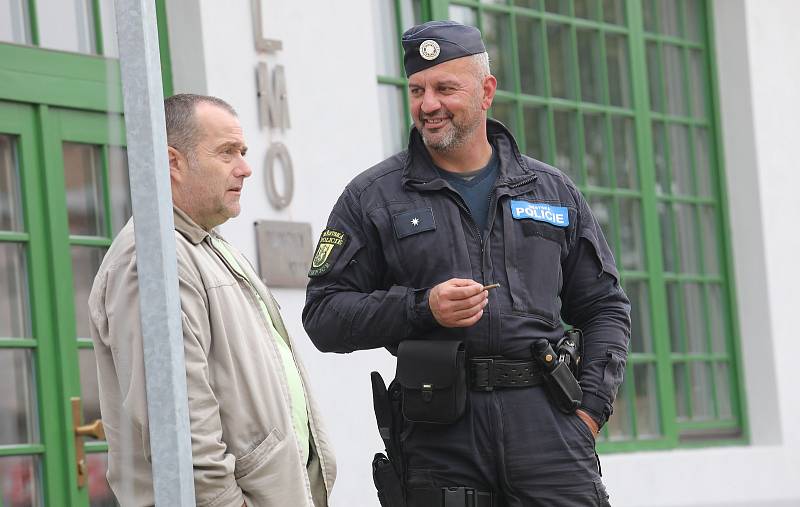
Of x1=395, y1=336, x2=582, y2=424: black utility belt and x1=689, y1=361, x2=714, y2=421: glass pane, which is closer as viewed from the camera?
x1=395, y1=336, x2=582, y2=424: black utility belt

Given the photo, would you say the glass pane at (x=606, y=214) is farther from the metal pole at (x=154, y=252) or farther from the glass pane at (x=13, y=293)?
the metal pole at (x=154, y=252)

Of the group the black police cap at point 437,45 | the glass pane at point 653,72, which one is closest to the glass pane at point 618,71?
the glass pane at point 653,72

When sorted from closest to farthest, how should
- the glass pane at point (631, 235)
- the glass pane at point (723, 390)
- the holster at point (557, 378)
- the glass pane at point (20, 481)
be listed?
the holster at point (557, 378) → the glass pane at point (20, 481) → the glass pane at point (631, 235) → the glass pane at point (723, 390)

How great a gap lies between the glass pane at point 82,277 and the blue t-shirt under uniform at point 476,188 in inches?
77.6

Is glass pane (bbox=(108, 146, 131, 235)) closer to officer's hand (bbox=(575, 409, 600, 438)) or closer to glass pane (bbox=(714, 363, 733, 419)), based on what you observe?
officer's hand (bbox=(575, 409, 600, 438))

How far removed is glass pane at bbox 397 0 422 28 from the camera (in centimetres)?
698

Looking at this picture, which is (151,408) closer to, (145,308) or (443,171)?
(145,308)

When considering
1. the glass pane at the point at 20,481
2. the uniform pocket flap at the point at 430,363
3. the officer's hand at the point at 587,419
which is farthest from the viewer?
the glass pane at the point at 20,481

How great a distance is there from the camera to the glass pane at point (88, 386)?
5.30 meters

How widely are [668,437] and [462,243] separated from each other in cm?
484

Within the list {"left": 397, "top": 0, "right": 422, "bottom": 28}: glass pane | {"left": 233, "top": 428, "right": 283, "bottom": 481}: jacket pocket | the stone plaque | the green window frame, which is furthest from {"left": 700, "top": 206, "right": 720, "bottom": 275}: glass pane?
{"left": 233, "top": 428, "right": 283, "bottom": 481}: jacket pocket

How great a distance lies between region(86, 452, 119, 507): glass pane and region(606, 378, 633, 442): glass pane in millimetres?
3436

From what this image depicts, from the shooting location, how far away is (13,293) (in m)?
5.15

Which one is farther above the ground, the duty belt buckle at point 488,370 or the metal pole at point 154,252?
the metal pole at point 154,252
